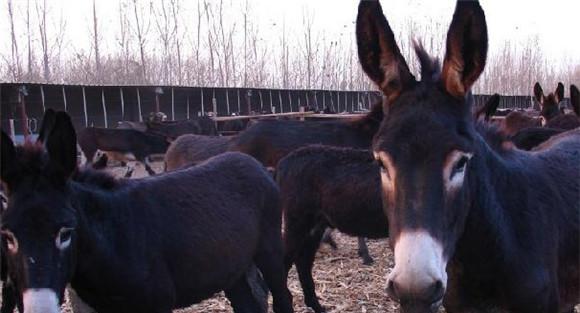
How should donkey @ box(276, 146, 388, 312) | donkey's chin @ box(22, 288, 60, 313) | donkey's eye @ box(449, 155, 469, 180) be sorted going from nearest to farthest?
donkey's eye @ box(449, 155, 469, 180) < donkey's chin @ box(22, 288, 60, 313) < donkey @ box(276, 146, 388, 312)

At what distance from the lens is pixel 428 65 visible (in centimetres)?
216

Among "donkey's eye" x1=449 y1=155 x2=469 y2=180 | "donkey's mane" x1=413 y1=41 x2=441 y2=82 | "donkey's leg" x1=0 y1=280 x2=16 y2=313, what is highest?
"donkey's mane" x1=413 y1=41 x2=441 y2=82

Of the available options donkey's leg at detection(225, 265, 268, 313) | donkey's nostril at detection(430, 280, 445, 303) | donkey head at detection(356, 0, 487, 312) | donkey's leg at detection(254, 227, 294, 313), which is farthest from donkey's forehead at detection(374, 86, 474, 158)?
donkey's leg at detection(225, 265, 268, 313)

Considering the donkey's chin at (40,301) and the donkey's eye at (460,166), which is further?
the donkey's chin at (40,301)

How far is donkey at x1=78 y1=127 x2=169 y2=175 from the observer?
1441 cm

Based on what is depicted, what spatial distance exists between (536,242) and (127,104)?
21.8 metres

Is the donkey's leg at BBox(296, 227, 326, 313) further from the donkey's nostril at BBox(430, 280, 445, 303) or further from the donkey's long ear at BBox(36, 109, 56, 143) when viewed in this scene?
the donkey's nostril at BBox(430, 280, 445, 303)

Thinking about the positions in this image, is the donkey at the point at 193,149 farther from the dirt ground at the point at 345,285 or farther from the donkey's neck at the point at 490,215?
the donkey's neck at the point at 490,215

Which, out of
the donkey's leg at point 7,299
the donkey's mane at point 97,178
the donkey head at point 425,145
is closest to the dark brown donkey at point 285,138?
the donkey's leg at point 7,299

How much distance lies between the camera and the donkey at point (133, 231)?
97.3 inches

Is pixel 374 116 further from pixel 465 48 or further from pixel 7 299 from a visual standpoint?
pixel 7 299

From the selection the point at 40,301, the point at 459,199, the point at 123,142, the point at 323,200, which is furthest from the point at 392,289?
the point at 123,142

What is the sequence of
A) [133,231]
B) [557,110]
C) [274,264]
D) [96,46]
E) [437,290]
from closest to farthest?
[437,290], [133,231], [274,264], [557,110], [96,46]

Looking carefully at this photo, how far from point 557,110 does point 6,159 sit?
35.2 feet
